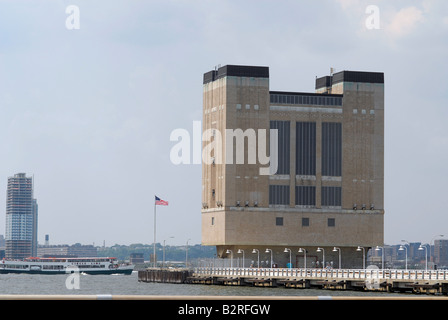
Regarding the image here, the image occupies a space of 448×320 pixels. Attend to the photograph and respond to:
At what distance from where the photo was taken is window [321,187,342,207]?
6580 inches

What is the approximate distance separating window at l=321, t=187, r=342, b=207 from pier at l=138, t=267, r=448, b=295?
22.7 metres

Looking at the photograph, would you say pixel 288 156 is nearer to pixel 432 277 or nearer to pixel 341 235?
pixel 341 235

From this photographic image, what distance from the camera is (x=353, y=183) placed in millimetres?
167875

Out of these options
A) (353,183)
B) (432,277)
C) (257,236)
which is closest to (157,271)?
(257,236)

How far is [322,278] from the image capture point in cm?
12400

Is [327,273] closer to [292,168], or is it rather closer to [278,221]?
[278,221]

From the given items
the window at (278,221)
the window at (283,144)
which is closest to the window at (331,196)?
the window at (283,144)

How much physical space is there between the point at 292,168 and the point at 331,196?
879 cm

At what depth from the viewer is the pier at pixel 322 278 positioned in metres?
103

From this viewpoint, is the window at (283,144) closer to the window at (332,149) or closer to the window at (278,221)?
the window at (332,149)

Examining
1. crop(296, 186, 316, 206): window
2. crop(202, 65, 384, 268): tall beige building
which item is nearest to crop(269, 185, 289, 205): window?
crop(202, 65, 384, 268): tall beige building

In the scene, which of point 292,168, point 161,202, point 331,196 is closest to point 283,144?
point 292,168

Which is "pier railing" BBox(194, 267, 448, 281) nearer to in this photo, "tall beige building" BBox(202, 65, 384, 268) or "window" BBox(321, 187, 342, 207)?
"tall beige building" BBox(202, 65, 384, 268)
